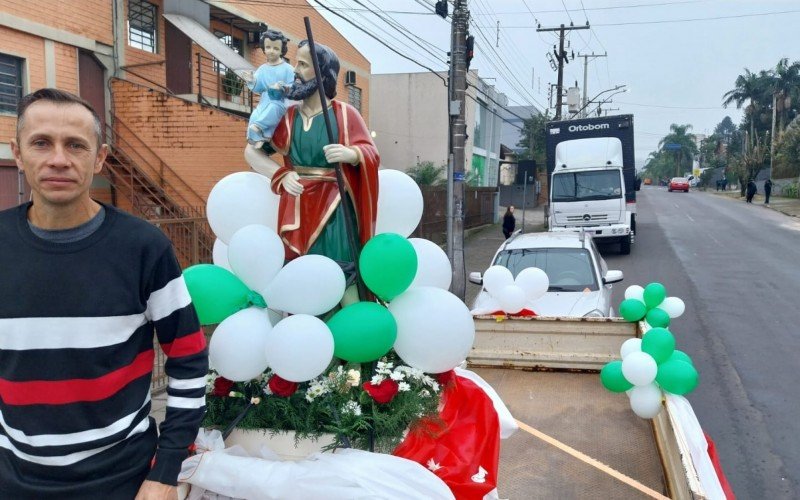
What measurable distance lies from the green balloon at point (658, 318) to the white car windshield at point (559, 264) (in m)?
2.64

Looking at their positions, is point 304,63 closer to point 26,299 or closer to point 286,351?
point 286,351

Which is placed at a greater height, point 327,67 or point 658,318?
point 327,67

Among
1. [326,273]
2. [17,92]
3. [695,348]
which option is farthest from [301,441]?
[17,92]

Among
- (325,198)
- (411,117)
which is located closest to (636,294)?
(325,198)

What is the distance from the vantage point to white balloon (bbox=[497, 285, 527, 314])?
19.2 ft

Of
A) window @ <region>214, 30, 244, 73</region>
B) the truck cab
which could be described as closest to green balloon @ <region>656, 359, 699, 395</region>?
window @ <region>214, 30, 244, 73</region>

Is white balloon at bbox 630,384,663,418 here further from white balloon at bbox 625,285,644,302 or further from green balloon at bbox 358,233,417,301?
green balloon at bbox 358,233,417,301

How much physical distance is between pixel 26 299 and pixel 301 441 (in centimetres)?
121

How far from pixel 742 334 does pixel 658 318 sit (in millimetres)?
5129

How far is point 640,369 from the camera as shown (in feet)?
12.6

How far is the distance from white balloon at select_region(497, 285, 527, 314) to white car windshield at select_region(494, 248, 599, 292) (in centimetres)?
212

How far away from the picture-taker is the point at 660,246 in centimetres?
1966

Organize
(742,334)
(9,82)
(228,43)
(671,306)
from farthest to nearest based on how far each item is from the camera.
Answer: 1. (228,43)
2. (9,82)
3. (742,334)
4. (671,306)

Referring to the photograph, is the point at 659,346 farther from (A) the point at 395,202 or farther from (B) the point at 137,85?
(B) the point at 137,85
